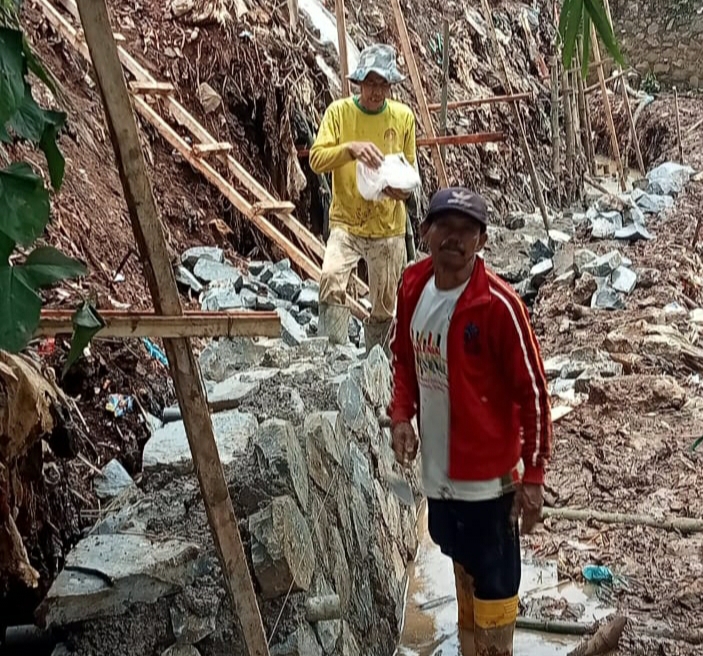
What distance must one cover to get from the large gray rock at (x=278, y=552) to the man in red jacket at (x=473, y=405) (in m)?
0.45

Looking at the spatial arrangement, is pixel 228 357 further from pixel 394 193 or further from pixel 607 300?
pixel 607 300

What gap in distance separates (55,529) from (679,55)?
67.5 feet

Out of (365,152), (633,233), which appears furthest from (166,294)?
(633,233)

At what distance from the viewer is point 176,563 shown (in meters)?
2.79

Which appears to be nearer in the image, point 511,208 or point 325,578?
point 325,578

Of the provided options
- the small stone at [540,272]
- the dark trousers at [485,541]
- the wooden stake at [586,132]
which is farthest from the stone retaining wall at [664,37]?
the dark trousers at [485,541]

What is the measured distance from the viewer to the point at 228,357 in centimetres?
476

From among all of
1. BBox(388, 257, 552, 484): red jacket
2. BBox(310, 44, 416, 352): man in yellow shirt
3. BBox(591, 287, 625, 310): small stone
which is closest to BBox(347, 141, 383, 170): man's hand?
BBox(310, 44, 416, 352): man in yellow shirt

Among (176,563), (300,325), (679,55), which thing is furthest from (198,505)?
(679,55)

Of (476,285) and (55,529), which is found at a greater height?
(476,285)

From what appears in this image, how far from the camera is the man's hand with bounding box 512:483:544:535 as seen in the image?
8.93 ft

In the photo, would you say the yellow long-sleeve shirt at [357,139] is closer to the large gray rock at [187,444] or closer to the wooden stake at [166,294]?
the large gray rock at [187,444]

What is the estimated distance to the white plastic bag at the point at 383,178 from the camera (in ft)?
15.8

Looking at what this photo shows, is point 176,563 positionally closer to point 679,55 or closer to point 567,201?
point 567,201
